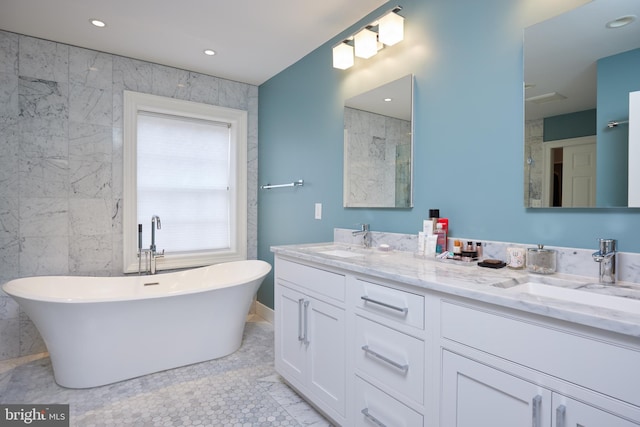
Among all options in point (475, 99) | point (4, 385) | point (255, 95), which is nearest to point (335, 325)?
point (475, 99)

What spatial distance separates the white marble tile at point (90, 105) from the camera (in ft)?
9.52

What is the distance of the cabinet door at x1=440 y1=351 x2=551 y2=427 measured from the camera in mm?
956

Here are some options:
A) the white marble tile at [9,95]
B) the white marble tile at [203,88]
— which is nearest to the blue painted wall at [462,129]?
the white marble tile at [203,88]

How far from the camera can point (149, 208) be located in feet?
10.7

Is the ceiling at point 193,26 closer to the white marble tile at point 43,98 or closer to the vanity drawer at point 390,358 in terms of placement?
the white marble tile at point 43,98

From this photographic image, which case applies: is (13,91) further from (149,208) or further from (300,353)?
(300,353)

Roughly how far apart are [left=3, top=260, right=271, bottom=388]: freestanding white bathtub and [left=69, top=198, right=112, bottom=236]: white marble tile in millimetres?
445

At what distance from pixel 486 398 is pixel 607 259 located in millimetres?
667

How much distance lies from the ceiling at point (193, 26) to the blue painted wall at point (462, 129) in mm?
253

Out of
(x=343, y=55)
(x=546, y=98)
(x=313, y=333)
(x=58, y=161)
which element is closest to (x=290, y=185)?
(x=343, y=55)

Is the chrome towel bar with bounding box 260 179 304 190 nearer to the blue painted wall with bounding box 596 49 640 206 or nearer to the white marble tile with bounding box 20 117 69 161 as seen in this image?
the white marble tile with bounding box 20 117 69 161

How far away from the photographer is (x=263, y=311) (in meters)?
3.60

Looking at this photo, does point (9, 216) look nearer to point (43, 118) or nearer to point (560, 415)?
point (43, 118)

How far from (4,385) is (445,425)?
2.74 meters
